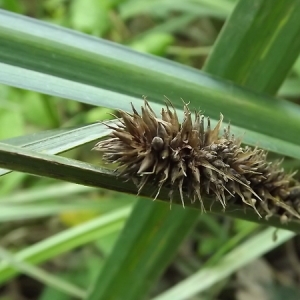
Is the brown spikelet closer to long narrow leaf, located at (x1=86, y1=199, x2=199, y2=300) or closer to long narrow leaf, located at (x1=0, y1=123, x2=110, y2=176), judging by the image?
long narrow leaf, located at (x1=0, y1=123, x2=110, y2=176)

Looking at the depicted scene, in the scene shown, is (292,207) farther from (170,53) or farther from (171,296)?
(170,53)

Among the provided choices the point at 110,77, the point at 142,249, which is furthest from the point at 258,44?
the point at 142,249

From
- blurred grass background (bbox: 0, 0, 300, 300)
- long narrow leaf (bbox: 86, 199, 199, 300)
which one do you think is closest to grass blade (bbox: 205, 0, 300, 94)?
long narrow leaf (bbox: 86, 199, 199, 300)

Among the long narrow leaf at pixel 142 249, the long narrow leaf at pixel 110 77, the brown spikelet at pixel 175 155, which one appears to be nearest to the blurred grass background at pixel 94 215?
the long narrow leaf at pixel 142 249

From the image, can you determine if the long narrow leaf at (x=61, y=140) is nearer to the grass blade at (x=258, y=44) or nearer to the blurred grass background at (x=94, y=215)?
the grass blade at (x=258, y=44)

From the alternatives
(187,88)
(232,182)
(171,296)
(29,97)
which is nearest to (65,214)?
(29,97)

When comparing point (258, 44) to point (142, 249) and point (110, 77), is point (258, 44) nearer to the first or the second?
point (110, 77)

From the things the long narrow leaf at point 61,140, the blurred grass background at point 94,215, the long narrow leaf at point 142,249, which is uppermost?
the long narrow leaf at point 61,140

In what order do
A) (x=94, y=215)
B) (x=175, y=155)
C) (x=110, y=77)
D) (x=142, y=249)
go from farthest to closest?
1. (x=94, y=215)
2. (x=142, y=249)
3. (x=110, y=77)
4. (x=175, y=155)

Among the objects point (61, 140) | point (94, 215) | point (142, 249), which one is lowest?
point (94, 215)
